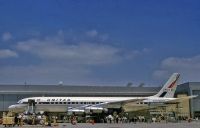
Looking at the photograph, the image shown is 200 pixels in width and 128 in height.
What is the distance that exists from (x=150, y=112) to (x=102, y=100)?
16.3m

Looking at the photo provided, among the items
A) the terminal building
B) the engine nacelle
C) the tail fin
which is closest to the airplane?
the engine nacelle

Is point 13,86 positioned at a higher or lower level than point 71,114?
higher

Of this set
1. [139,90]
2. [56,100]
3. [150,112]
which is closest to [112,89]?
[139,90]

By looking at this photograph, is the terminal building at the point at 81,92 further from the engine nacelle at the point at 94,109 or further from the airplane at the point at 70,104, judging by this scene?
the engine nacelle at the point at 94,109

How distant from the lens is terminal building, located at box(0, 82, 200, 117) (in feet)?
321

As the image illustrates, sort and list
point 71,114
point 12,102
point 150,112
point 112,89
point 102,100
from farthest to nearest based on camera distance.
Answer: point 112,89, point 12,102, point 150,112, point 102,100, point 71,114

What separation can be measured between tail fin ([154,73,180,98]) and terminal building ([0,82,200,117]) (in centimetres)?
1328

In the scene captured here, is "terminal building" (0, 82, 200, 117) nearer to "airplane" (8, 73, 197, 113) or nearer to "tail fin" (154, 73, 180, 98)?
"tail fin" (154, 73, 180, 98)

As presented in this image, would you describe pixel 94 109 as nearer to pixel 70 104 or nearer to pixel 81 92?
pixel 70 104

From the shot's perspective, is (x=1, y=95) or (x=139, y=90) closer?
(x=1, y=95)

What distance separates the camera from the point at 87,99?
77938 mm

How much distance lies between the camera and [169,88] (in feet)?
286

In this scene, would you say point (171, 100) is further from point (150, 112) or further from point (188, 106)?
point (188, 106)

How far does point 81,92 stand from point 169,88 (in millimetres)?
23757
